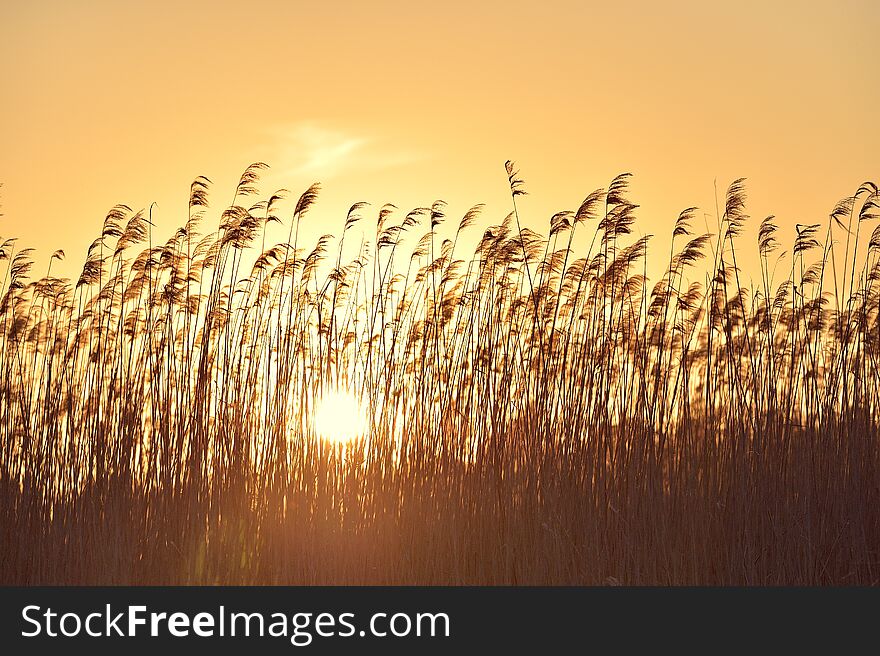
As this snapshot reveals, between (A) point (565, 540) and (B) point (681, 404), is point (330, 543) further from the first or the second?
(B) point (681, 404)

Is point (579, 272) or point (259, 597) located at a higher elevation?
point (579, 272)

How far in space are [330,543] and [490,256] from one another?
5.33 ft

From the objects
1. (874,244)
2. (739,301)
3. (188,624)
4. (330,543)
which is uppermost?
(874,244)

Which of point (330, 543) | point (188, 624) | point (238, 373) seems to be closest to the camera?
point (188, 624)

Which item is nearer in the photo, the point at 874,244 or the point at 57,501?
the point at 57,501

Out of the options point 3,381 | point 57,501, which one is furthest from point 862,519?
point 3,381

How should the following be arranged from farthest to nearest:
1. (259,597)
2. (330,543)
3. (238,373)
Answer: (238,373) < (330,543) < (259,597)

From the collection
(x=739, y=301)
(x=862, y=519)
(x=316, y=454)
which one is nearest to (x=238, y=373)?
(x=316, y=454)

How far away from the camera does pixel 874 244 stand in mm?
5320

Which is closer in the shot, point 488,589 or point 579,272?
point 488,589

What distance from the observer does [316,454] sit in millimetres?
4887

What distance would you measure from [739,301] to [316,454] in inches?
88.0

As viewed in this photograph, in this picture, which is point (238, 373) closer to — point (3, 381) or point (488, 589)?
point (3, 381)

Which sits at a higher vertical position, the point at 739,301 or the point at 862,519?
the point at 739,301
